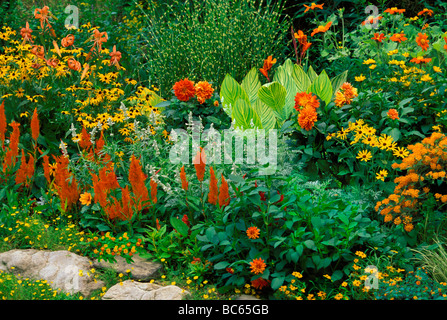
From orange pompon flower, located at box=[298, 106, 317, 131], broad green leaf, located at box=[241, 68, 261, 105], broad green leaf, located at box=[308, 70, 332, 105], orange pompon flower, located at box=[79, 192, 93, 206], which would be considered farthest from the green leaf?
broad green leaf, located at box=[241, 68, 261, 105]

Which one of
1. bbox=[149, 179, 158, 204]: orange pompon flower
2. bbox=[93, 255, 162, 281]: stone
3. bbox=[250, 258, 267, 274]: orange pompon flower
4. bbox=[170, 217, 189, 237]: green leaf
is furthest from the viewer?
bbox=[149, 179, 158, 204]: orange pompon flower

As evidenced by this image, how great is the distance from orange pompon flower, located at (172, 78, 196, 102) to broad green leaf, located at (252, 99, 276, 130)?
24.7 inches

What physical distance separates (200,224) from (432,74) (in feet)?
8.35

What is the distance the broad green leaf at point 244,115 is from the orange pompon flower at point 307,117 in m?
0.59

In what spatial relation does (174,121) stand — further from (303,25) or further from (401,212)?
(303,25)

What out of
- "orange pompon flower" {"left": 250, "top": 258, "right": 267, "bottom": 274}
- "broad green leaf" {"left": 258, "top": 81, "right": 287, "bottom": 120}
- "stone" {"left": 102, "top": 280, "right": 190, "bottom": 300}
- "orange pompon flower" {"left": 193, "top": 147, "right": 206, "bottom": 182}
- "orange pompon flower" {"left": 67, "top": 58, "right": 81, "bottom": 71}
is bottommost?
"stone" {"left": 102, "top": 280, "right": 190, "bottom": 300}

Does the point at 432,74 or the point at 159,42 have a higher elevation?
the point at 159,42

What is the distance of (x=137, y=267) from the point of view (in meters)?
3.48

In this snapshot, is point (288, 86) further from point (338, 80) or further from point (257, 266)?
point (257, 266)

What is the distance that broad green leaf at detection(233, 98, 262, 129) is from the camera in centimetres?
457

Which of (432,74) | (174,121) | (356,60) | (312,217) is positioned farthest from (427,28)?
(312,217)

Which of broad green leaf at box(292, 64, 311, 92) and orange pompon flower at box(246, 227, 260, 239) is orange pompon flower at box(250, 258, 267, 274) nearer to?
orange pompon flower at box(246, 227, 260, 239)

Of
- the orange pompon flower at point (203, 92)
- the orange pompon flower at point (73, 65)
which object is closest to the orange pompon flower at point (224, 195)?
the orange pompon flower at point (203, 92)

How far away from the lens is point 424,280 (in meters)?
3.04
